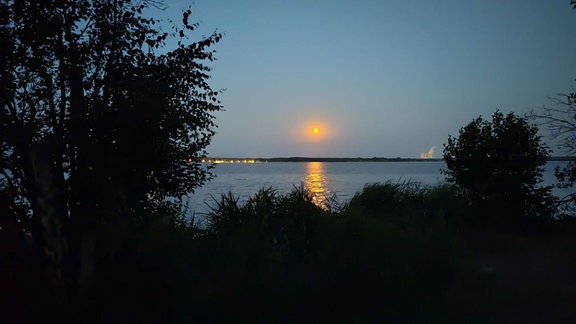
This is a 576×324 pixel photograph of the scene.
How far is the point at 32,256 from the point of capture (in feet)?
21.5

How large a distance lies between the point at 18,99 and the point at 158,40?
78.1 inches

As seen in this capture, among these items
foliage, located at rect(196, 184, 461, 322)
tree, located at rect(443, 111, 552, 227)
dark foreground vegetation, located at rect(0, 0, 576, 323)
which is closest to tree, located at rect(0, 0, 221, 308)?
dark foreground vegetation, located at rect(0, 0, 576, 323)

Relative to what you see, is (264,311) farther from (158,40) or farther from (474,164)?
(474,164)

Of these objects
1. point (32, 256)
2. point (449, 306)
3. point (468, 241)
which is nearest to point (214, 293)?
point (32, 256)

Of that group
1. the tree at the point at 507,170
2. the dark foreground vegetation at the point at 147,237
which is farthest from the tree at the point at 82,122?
the tree at the point at 507,170

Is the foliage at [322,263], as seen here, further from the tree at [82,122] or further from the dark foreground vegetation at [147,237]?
the tree at [82,122]

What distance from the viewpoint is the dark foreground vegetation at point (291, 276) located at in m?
6.54

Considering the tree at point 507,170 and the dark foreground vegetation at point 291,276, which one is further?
the tree at point 507,170

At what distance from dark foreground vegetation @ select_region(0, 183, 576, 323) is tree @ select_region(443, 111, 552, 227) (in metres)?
3.52

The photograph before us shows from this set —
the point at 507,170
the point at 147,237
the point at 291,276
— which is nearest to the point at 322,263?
the point at 291,276

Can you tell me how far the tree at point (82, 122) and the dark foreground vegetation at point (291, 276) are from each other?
427 millimetres

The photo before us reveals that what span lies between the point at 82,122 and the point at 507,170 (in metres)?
12.9

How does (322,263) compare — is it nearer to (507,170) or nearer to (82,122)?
(82,122)

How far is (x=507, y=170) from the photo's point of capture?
15359 mm
